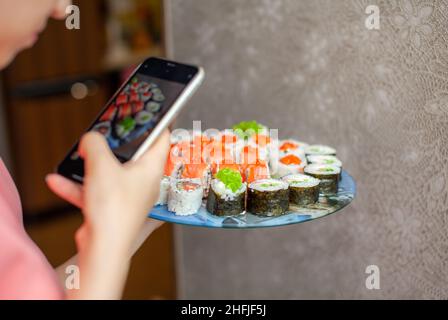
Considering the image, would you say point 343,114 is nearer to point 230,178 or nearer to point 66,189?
point 230,178

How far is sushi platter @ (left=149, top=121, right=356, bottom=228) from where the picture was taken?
109 cm

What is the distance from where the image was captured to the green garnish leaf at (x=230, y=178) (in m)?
1.11

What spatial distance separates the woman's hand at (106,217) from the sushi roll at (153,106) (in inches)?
5.0

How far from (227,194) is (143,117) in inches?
9.4

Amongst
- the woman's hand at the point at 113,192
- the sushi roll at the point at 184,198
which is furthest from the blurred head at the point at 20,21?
the sushi roll at the point at 184,198

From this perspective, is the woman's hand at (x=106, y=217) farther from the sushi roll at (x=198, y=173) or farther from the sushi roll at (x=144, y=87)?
the sushi roll at (x=198, y=173)

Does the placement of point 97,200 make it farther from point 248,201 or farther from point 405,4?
point 405,4

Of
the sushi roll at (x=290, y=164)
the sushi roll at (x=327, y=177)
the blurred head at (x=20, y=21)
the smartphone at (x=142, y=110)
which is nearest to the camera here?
the blurred head at (x=20, y=21)

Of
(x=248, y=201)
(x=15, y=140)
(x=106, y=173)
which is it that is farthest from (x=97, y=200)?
(x=15, y=140)

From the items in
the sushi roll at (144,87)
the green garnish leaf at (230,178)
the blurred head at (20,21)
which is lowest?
the green garnish leaf at (230,178)

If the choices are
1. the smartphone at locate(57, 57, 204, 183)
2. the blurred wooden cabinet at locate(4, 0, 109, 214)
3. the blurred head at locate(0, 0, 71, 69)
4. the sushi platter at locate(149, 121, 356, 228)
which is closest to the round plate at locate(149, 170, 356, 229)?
the sushi platter at locate(149, 121, 356, 228)

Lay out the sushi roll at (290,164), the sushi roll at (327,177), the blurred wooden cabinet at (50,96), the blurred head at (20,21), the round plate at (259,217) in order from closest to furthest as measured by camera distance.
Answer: the blurred head at (20,21) < the round plate at (259,217) < the sushi roll at (327,177) < the sushi roll at (290,164) < the blurred wooden cabinet at (50,96)

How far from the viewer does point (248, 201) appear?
114 centimetres

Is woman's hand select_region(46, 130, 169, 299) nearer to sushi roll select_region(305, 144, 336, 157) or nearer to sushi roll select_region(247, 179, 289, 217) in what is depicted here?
sushi roll select_region(247, 179, 289, 217)
